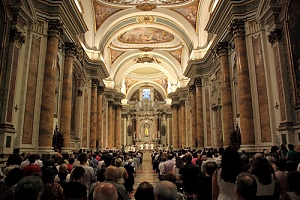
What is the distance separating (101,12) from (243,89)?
13572 mm

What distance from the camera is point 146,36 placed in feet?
92.4

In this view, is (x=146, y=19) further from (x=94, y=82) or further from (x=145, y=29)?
(x=94, y=82)

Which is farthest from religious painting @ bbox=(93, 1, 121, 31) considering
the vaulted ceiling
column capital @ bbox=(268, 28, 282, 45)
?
column capital @ bbox=(268, 28, 282, 45)

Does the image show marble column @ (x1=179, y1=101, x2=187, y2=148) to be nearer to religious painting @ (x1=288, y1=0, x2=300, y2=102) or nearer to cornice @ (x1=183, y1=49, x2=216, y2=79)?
cornice @ (x1=183, y1=49, x2=216, y2=79)

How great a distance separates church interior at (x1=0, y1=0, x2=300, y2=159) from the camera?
351 inches

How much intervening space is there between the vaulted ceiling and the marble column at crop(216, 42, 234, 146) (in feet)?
16.5

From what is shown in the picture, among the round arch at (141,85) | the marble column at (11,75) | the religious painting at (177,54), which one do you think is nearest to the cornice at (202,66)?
the religious painting at (177,54)

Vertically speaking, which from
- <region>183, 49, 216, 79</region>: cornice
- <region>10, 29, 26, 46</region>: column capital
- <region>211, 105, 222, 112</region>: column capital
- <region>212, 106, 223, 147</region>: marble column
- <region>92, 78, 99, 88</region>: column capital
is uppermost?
<region>183, 49, 216, 79</region>: cornice

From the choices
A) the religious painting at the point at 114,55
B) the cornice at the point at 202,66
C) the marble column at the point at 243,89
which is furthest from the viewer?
the religious painting at the point at 114,55

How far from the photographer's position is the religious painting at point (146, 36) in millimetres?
27172

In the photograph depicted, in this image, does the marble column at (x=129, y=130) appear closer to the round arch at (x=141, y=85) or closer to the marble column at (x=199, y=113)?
the round arch at (x=141, y=85)

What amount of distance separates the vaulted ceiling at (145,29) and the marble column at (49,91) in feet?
20.1

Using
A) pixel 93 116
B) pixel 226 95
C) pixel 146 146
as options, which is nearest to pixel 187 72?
pixel 93 116

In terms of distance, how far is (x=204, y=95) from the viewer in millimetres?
19453
